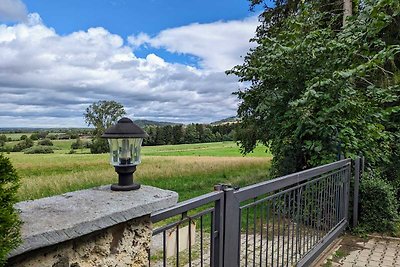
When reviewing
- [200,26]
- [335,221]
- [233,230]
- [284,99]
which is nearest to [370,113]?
[284,99]

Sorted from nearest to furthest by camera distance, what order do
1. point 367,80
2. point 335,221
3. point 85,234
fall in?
point 85,234 → point 335,221 → point 367,80

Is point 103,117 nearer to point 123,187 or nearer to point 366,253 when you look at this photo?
point 366,253

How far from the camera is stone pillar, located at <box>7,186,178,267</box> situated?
108 centimetres

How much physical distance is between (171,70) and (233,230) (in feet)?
69.5

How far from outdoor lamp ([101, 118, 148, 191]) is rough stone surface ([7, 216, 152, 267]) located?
230 mm

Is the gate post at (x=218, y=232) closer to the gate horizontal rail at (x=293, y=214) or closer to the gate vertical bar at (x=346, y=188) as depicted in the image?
the gate horizontal rail at (x=293, y=214)

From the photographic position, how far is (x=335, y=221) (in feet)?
14.3

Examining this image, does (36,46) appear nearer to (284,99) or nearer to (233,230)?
(284,99)

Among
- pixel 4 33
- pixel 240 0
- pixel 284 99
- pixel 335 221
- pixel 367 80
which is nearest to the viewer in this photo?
pixel 4 33

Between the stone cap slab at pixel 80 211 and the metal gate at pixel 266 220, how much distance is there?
0.13 metres

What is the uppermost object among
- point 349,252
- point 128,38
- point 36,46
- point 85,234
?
point 128,38

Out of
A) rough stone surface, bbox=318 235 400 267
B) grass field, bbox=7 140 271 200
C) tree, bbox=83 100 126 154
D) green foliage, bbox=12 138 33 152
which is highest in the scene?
tree, bbox=83 100 126 154

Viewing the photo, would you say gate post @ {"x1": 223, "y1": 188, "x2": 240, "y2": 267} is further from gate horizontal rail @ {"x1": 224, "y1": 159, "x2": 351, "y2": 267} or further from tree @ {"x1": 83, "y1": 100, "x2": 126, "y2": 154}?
tree @ {"x1": 83, "y1": 100, "x2": 126, "y2": 154}

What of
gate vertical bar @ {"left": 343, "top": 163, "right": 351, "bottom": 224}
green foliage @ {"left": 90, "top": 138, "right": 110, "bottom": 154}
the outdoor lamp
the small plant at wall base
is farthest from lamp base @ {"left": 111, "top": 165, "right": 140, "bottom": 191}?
the small plant at wall base
